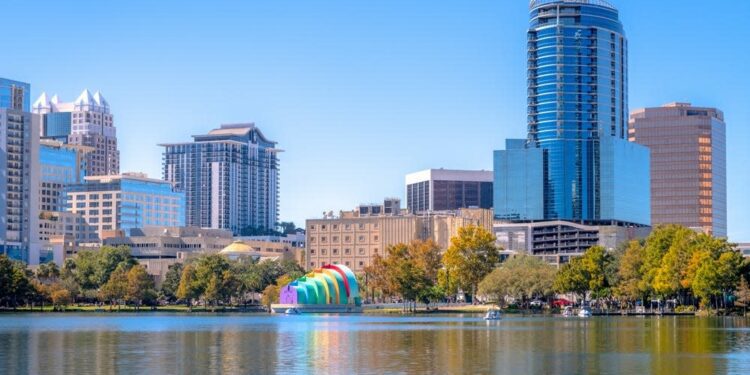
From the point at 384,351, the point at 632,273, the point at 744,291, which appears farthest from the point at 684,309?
the point at 384,351

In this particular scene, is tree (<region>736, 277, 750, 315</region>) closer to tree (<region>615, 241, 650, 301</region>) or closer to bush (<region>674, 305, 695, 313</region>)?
bush (<region>674, 305, 695, 313</region>)

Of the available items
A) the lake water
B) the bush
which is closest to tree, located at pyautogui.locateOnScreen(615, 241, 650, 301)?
the bush

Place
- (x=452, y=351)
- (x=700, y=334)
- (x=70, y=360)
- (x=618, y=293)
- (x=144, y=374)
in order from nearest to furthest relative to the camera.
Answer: (x=144, y=374), (x=70, y=360), (x=452, y=351), (x=700, y=334), (x=618, y=293)

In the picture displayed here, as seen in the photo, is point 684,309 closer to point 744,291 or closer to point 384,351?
point 744,291

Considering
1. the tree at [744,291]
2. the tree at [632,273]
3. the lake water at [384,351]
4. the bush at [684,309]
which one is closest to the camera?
the lake water at [384,351]

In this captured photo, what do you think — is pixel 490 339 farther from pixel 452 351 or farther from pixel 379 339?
pixel 452 351

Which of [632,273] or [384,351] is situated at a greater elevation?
[632,273]

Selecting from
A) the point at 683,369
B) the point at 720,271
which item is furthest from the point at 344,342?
the point at 720,271

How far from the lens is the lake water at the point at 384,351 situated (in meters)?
74.4

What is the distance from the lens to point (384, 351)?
8919 cm

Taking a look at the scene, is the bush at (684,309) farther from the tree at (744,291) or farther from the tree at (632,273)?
the tree at (744,291)

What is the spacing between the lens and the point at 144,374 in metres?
70.6

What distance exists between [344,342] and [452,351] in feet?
50.6

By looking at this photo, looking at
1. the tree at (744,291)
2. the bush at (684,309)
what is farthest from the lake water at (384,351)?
the bush at (684,309)
